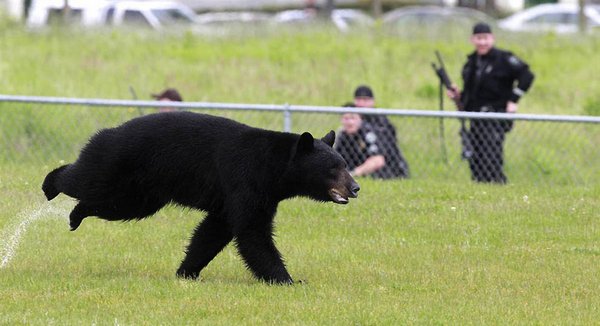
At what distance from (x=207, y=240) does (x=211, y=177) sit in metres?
0.49

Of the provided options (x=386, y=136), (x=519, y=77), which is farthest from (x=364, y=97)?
(x=519, y=77)

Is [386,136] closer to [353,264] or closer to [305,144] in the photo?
[353,264]

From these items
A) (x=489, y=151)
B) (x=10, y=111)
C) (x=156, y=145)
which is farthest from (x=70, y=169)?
(x=10, y=111)

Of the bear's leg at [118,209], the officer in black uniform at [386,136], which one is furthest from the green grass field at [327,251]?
the officer in black uniform at [386,136]

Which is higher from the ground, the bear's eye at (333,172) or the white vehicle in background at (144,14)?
the bear's eye at (333,172)

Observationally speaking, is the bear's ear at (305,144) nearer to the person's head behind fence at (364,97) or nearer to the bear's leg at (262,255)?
the bear's leg at (262,255)

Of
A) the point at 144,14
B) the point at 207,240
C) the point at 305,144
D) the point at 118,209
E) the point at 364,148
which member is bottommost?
the point at 144,14

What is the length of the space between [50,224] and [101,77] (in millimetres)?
9187

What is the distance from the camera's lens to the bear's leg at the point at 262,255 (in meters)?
7.79

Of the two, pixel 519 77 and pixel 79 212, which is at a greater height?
pixel 79 212

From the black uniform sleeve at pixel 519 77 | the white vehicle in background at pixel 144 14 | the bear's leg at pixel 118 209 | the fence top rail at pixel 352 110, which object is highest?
the bear's leg at pixel 118 209

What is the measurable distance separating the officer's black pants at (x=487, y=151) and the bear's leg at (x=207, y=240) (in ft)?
17.6

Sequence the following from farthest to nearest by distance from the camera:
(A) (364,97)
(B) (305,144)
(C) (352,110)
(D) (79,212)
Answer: (A) (364,97) < (C) (352,110) < (D) (79,212) < (B) (305,144)

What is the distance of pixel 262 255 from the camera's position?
25.7 feet
